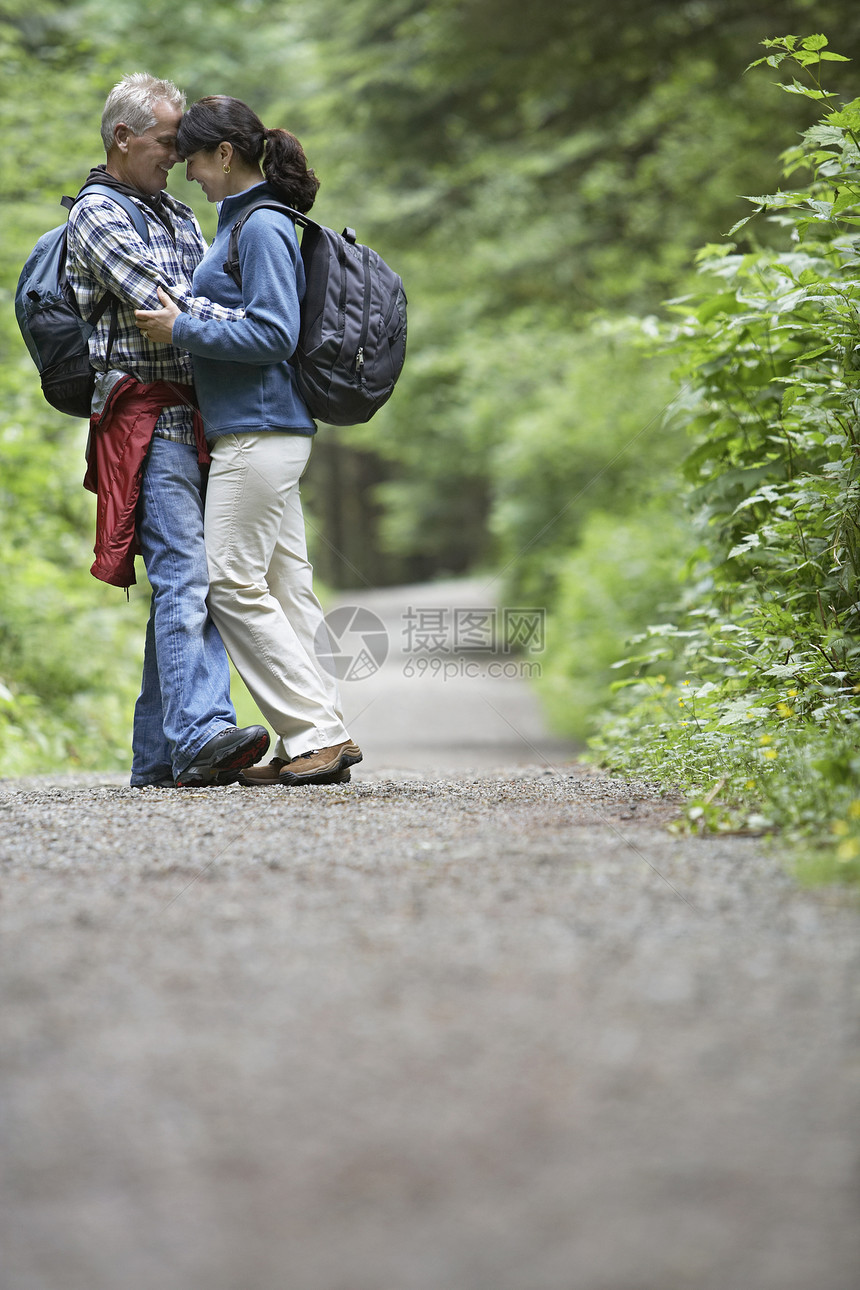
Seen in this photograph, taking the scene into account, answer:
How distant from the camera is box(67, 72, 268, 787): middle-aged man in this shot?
364cm

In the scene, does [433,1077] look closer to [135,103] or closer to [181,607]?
[181,607]

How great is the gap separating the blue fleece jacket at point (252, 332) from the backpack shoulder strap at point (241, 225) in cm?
2

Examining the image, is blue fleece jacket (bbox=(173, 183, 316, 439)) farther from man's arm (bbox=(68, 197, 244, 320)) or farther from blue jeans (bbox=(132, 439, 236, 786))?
blue jeans (bbox=(132, 439, 236, 786))

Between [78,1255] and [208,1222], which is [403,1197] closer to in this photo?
[208,1222]

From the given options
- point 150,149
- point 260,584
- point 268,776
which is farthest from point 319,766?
point 150,149

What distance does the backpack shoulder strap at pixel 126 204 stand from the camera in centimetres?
372

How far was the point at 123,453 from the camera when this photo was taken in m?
3.78

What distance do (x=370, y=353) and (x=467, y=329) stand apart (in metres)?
18.2

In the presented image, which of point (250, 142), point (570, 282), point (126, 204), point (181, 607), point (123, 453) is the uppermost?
point (570, 282)

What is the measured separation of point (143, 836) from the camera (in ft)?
9.33

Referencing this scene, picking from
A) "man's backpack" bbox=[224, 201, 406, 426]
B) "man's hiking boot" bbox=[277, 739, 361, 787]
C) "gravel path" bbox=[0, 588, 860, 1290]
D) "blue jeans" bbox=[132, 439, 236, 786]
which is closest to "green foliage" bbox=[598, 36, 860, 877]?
"gravel path" bbox=[0, 588, 860, 1290]

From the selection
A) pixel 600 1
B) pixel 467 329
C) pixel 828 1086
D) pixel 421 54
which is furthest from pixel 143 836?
pixel 467 329

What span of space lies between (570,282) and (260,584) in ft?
28.8

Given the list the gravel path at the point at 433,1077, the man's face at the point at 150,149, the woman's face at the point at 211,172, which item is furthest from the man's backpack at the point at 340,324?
the gravel path at the point at 433,1077
